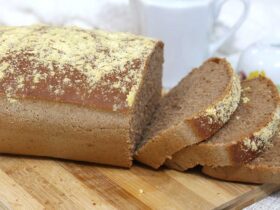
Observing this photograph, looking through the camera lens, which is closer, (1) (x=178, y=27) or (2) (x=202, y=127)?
(2) (x=202, y=127)

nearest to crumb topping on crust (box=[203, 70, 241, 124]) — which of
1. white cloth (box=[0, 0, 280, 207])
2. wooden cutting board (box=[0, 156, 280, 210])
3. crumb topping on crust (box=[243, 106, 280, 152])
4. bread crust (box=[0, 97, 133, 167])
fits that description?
crumb topping on crust (box=[243, 106, 280, 152])

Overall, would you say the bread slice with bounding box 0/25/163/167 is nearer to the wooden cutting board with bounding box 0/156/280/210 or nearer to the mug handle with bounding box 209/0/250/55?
the wooden cutting board with bounding box 0/156/280/210

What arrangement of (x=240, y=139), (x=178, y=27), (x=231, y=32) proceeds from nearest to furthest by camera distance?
(x=240, y=139) → (x=178, y=27) → (x=231, y=32)

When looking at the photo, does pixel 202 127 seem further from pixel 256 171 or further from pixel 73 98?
pixel 73 98

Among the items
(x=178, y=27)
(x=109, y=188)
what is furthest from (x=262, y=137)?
(x=178, y=27)

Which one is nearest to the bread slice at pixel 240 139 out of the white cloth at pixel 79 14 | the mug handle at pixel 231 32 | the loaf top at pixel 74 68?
the loaf top at pixel 74 68

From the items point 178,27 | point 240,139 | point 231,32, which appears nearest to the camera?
point 240,139

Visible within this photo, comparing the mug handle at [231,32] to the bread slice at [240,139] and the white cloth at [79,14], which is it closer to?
the white cloth at [79,14]
